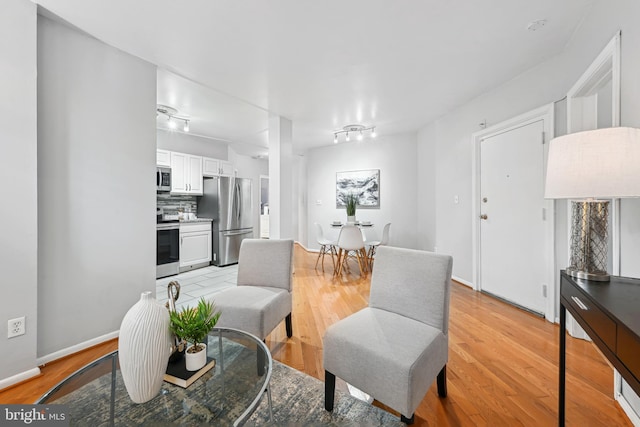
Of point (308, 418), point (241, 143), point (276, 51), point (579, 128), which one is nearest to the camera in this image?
point (308, 418)

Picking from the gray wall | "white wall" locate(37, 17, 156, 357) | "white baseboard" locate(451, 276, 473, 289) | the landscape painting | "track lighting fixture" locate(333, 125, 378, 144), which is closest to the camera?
the gray wall

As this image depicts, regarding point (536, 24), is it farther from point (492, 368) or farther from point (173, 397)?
point (173, 397)

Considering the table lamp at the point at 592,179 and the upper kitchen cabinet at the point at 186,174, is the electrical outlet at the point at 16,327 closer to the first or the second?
the upper kitchen cabinet at the point at 186,174

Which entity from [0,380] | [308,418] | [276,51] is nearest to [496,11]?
[276,51]

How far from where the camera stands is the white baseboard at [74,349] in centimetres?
187

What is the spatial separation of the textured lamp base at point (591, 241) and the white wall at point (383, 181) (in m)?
3.93

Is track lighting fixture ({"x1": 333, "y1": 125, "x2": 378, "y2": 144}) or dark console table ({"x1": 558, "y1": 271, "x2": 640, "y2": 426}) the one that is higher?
track lighting fixture ({"x1": 333, "y1": 125, "x2": 378, "y2": 144})

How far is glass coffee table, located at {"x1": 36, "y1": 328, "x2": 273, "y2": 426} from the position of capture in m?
0.89

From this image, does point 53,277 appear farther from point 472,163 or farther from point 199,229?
point 472,163

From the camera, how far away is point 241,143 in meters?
5.66

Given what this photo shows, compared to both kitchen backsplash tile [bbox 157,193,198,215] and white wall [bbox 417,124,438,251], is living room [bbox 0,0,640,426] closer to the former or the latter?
white wall [bbox 417,124,438,251]

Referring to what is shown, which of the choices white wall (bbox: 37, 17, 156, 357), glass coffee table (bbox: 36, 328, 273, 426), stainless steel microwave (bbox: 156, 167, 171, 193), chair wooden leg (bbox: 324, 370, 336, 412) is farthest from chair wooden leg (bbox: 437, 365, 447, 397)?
stainless steel microwave (bbox: 156, 167, 171, 193)

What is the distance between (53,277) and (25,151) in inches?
36.0

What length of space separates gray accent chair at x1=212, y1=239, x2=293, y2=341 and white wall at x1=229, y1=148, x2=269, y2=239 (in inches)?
137
